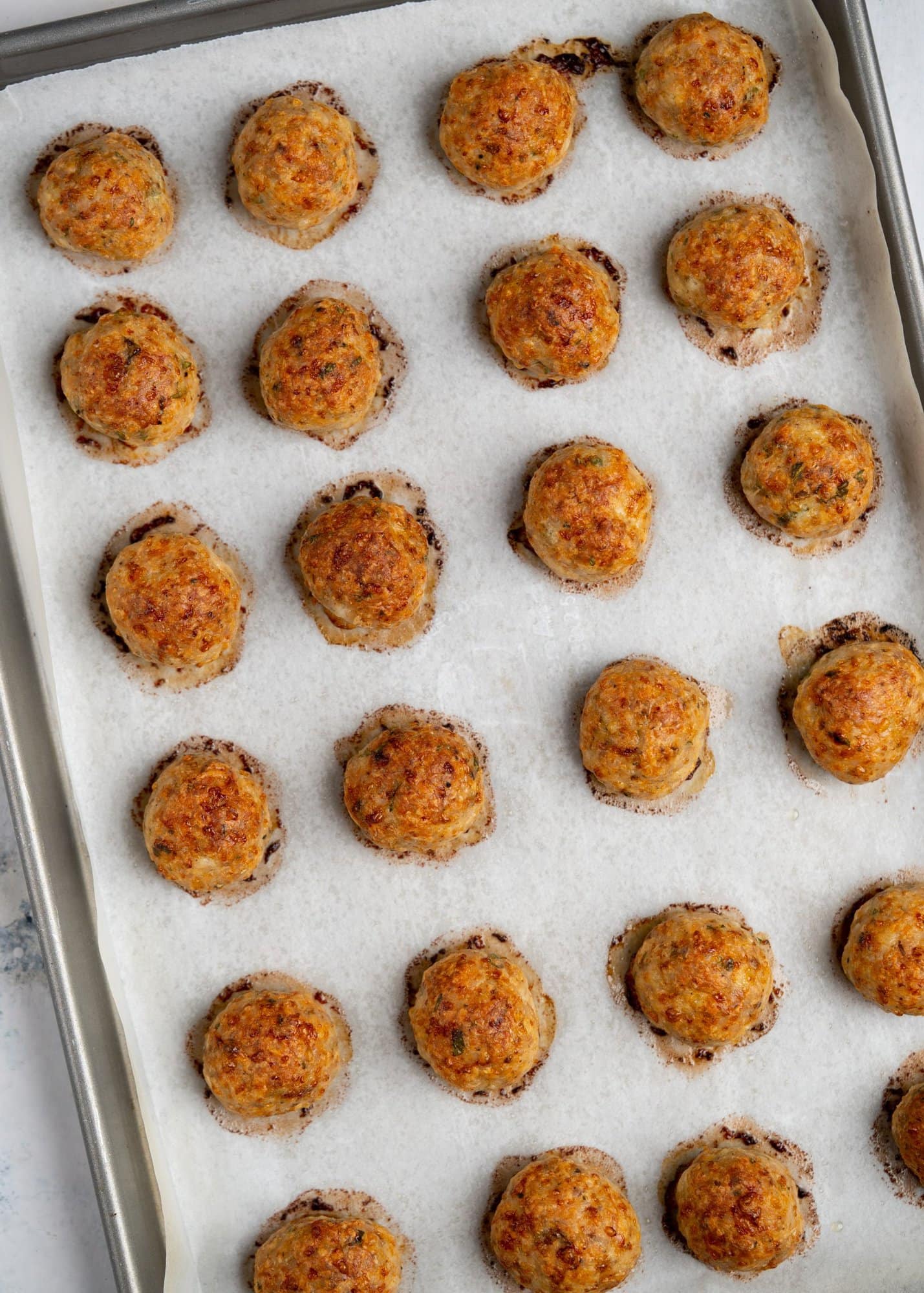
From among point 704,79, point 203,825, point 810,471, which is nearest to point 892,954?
point 810,471

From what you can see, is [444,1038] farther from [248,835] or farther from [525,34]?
[525,34]

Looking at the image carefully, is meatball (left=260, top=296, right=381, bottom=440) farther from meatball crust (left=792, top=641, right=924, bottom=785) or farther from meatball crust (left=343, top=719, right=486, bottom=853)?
meatball crust (left=792, top=641, right=924, bottom=785)

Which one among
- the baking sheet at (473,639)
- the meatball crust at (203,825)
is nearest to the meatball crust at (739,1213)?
the baking sheet at (473,639)

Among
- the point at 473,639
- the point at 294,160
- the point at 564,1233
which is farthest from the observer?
the point at 473,639

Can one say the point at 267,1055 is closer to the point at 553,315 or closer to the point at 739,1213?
the point at 739,1213

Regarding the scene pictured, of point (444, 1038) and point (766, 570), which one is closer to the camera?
point (444, 1038)

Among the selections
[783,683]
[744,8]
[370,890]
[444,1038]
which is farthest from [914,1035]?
[744,8]

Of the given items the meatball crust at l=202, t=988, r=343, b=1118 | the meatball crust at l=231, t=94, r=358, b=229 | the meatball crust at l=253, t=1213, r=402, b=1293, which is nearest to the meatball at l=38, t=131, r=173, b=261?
the meatball crust at l=231, t=94, r=358, b=229
